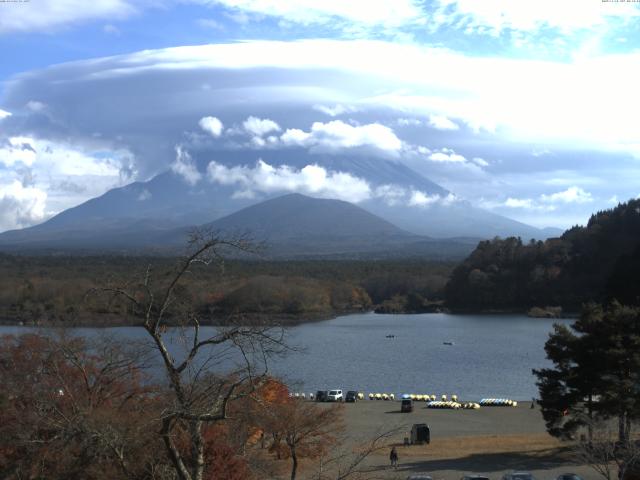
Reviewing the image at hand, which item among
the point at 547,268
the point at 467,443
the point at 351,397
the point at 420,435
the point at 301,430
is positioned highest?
the point at 547,268

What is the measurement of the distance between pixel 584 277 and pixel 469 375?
46897 millimetres

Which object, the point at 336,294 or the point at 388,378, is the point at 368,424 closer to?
the point at 388,378

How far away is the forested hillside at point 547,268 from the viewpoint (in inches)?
3319

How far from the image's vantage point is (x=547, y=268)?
87312mm

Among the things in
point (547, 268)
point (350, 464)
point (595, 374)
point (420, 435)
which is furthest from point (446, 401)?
point (547, 268)

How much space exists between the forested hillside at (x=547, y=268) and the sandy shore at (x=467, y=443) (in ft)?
182

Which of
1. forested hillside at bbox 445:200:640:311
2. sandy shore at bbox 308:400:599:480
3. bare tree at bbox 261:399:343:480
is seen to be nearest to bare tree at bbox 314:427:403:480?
bare tree at bbox 261:399:343:480

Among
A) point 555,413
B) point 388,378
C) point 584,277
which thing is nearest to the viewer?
point 555,413

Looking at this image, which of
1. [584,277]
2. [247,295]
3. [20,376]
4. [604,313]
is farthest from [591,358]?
[584,277]

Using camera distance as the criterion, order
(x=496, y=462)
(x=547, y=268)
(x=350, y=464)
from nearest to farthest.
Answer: (x=350, y=464) < (x=496, y=462) < (x=547, y=268)

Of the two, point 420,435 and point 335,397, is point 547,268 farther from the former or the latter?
point 420,435

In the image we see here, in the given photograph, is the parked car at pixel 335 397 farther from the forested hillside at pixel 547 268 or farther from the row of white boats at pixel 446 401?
the forested hillside at pixel 547 268

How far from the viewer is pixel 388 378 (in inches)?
1613

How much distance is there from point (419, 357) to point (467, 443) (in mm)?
27651
